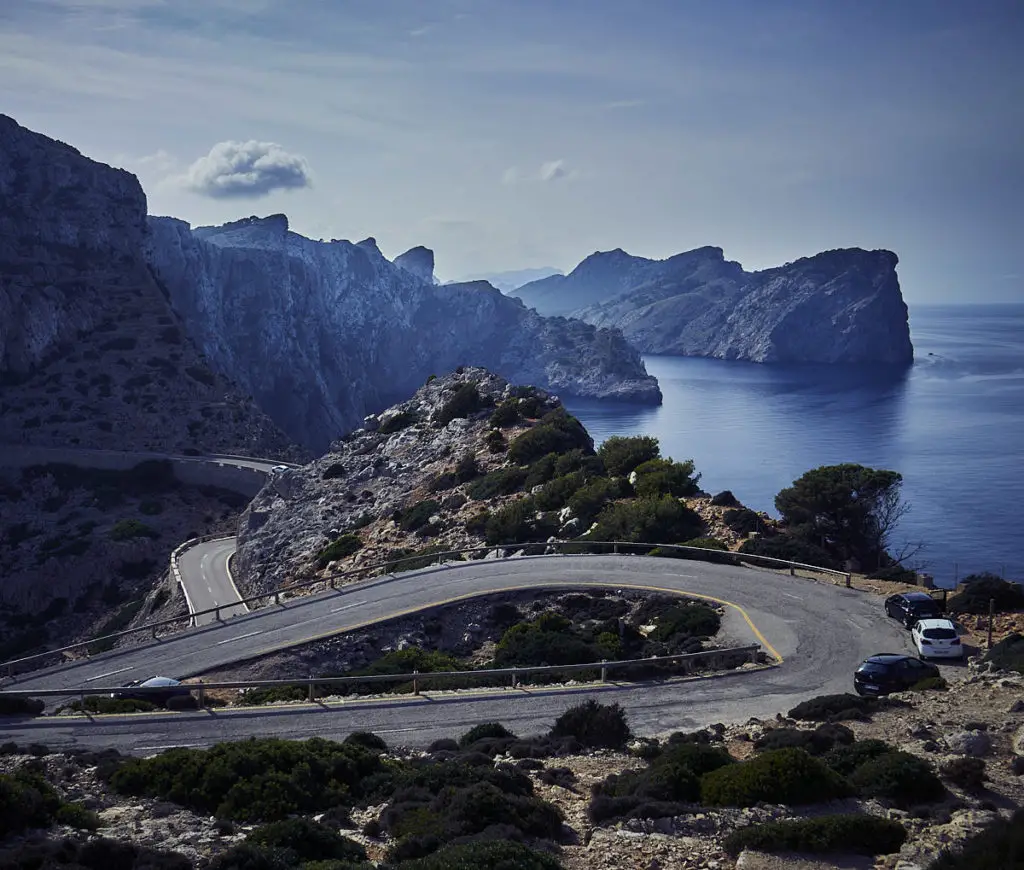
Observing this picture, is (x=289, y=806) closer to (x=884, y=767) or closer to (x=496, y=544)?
(x=884, y=767)

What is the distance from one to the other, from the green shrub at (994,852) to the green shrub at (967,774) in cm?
466

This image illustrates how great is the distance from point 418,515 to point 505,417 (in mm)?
13907

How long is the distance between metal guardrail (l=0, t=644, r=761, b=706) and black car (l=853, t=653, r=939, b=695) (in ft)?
10.9

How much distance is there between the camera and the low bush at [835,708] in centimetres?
1864

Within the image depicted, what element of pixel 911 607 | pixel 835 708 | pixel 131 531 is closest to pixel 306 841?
pixel 835 708

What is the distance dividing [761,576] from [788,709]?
11.9 meters

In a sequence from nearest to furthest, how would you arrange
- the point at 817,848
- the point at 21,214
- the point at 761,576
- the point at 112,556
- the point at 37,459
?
1. the point at 817,848
2. the point at 761,576
3. the point at 112,556
4. the point at 37,459
5. the point at 21,214

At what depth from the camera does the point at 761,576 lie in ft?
106

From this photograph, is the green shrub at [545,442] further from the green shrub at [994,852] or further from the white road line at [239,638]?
the green shrub at [994,852]

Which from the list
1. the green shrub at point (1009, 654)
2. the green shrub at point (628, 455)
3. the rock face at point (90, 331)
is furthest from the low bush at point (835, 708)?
the rock face at point (90, 331)

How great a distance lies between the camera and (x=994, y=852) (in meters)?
8.76

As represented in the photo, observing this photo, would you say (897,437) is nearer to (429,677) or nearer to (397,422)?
(397,422)

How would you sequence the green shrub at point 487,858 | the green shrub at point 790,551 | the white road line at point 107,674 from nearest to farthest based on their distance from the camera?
the green shrub at point 487,858 < the white road line at point 107,674 < the green shrub at point 790,551

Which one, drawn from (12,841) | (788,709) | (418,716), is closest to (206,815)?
(12,841)
